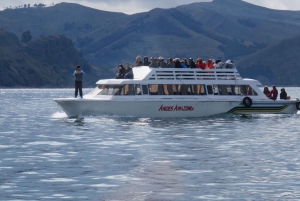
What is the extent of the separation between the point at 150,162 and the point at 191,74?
27.5 metres

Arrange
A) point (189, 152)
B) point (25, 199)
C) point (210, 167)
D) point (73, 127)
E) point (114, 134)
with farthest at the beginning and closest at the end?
1. point (73, 127)
2. point (114, 134)
3. point (189, 152)
4. point (210, 167)
5. point (25, 199)

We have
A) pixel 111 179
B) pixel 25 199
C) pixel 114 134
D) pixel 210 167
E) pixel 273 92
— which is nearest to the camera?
pixel 25 199

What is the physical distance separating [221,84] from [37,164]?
29410mm

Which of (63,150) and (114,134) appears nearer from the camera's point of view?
(63,150)

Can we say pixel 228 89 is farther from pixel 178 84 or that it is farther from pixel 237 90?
pixel 178 84

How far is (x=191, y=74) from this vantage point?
56531mm

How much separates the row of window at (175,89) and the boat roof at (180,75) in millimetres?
403

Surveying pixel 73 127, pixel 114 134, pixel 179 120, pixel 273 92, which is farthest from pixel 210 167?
pixel 273 92

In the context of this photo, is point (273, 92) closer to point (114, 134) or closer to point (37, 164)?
point (114, 134)

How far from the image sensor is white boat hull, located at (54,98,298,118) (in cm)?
5316

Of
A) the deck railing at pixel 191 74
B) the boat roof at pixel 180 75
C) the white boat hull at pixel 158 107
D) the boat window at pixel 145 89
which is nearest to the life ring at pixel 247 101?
the white boat hull at pixel 158 107

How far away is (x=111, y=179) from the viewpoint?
989 inches

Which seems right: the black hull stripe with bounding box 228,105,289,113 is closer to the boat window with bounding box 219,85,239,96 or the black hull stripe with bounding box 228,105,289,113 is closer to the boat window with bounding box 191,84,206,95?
the boat window with bounding box 219,85,239,96

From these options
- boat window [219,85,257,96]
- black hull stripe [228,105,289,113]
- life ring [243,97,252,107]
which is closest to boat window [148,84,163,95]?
boat window [219,85,257,96]
